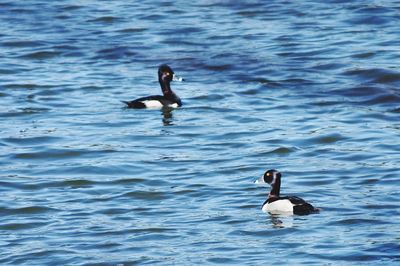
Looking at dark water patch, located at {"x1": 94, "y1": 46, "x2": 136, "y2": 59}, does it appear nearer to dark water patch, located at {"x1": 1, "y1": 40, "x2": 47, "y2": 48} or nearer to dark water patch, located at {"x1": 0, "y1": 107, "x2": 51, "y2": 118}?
dark water patch, located at {"x1": 1, "y1": 40, "x2": 47, "y2": 48}

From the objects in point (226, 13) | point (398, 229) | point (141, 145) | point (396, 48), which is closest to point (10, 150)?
point (141, 145)

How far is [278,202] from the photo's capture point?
17.9 m

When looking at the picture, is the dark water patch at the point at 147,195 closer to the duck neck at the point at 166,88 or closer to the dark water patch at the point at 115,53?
the duck neck at the point at 166,88

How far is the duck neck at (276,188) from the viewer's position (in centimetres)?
1828

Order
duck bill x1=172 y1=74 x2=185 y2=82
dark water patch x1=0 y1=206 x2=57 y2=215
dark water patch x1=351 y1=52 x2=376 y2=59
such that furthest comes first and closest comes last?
1. dark water patch x1=351 y1=52 x2=376 y2=59
2. duck bill x1=172 y1=74 x2=185 y2=82
3. dark water patch x1=0 y1=206 x2=57 y2=215

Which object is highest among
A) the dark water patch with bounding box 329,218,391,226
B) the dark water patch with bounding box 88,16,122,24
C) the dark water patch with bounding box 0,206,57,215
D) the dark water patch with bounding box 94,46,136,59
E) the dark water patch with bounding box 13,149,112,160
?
the dark water patch with bounding box 88,16,122,24

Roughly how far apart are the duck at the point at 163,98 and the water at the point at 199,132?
16 cm

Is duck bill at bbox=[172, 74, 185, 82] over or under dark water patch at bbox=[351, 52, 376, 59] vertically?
over

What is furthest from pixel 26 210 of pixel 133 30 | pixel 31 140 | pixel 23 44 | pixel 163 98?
pixel 133 30

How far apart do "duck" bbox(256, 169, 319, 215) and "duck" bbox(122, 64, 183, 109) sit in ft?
19.0

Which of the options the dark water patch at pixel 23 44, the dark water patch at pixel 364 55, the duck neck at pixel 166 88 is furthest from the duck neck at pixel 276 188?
the dark water patch at pixel 23 44

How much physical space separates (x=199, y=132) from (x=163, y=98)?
5.44 feet

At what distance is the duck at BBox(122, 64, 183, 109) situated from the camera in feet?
79.2

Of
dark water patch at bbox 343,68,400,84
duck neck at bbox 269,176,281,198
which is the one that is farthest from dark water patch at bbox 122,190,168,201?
dark water patch at bbox 343,68,400,84
